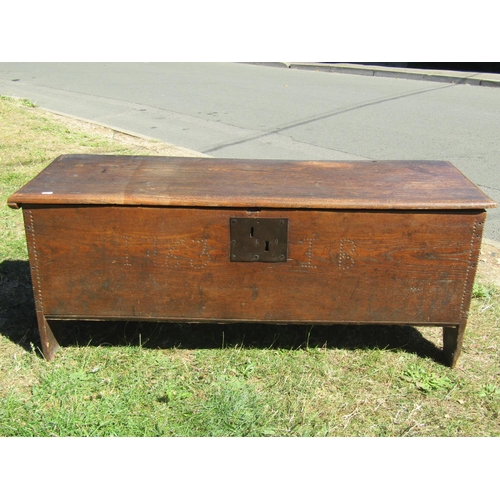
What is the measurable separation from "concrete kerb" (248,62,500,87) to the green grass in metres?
8.47

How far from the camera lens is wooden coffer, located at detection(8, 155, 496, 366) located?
2.53m

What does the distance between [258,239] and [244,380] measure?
699 mm

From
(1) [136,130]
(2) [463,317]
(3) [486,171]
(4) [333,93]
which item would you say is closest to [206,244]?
(2) [463,317]

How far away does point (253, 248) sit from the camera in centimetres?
258

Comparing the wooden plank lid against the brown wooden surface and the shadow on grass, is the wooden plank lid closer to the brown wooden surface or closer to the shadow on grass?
the brown wooden surface

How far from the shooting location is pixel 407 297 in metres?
2.65

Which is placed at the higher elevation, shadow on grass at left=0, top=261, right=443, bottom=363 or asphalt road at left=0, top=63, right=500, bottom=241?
asphalt road at left=0, top=63, right=500, bottom=241

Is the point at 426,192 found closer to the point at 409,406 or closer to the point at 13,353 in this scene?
the point at 409,406

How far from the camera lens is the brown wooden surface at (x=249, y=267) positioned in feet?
8.36

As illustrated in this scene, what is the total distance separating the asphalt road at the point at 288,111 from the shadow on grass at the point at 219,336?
5.65ft

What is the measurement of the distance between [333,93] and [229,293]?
25.7 feet

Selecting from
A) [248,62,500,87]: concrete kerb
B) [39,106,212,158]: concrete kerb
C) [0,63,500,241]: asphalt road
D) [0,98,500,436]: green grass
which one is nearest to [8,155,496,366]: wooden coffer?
[0,98,500,436]: green grass

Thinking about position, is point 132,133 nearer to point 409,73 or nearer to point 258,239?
point 258,239

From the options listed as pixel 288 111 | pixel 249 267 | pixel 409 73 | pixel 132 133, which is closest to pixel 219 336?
pixel 249 267
